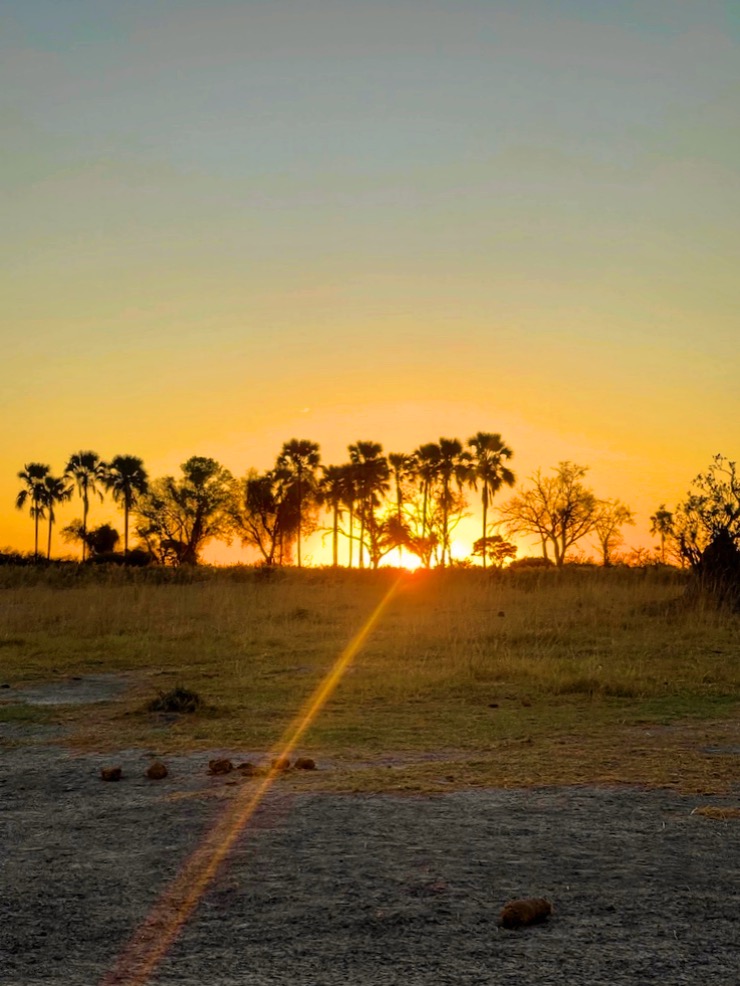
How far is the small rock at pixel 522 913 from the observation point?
12.8 ft

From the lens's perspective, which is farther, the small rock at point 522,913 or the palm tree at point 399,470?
the palm tree at point 399,470

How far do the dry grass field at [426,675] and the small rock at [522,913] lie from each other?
8.01ft

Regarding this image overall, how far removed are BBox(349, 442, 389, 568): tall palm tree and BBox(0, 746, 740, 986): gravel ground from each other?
230ft

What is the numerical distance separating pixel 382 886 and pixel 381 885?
20 mm

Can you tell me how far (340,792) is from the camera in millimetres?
6312

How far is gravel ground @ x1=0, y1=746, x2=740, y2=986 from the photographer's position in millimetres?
3576

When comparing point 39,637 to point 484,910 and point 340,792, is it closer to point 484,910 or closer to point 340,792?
point 340,792

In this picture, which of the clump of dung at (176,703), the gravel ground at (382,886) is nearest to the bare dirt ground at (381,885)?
the gravel ground at (382,886)

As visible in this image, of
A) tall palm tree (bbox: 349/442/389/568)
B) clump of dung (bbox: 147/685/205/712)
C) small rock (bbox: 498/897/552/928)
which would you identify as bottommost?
small rock (bbox: 498/897/552/928)

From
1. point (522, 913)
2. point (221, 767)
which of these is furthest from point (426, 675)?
point (522, 913)

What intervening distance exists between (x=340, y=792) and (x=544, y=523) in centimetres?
7467

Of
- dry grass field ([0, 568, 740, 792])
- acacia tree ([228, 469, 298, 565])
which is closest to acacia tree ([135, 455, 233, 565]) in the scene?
acacia tree ([228, 469, 298, 565])

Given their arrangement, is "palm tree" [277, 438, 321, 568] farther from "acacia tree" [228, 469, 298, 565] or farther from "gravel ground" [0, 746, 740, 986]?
"gravel ground" [0, 746, 740, 986]

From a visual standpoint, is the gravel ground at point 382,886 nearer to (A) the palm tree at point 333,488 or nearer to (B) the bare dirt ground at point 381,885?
(B) the bare dirt ground at point 381,885
